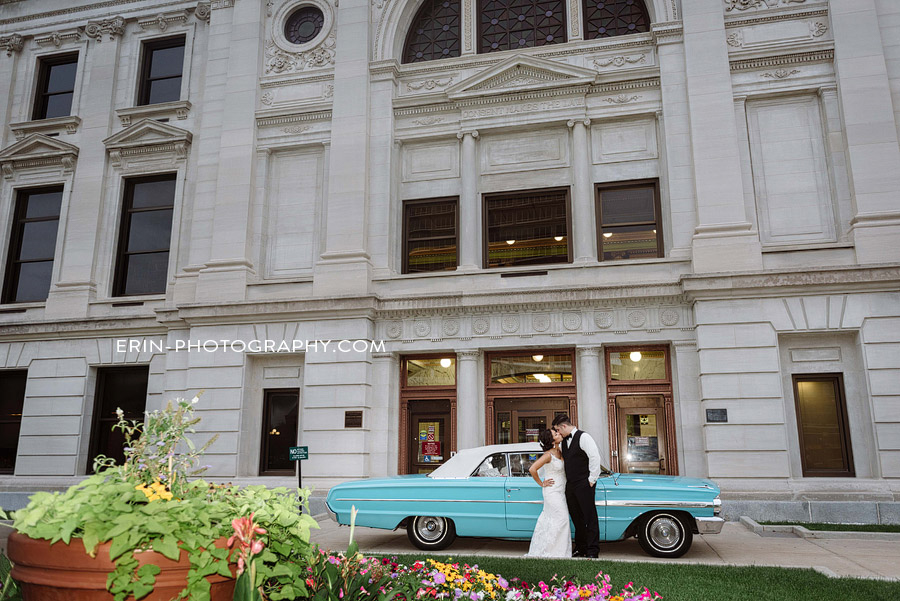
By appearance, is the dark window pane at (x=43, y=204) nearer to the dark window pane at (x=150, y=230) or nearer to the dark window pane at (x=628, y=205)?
the dark window pane at (x=150, y=230)

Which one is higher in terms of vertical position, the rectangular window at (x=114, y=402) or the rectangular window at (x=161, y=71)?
the rectangular window at (x=161, y=71)

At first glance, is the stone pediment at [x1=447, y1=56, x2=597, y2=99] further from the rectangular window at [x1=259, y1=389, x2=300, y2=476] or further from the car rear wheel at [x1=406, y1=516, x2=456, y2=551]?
the car rear wheel at [x1=406, y1=516, x2=456, y2=551]

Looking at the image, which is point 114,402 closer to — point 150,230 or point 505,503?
point 150,230

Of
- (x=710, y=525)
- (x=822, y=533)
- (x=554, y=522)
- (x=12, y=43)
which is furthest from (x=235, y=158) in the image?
(x=822, y=533)

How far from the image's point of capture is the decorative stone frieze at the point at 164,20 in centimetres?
2045

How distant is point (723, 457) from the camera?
13.9 m

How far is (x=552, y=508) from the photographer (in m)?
9.38

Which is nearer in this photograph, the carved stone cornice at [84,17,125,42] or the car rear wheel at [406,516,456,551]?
the car rear wheel at [406,516,456,551]

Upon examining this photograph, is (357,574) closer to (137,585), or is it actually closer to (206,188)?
(137,585)

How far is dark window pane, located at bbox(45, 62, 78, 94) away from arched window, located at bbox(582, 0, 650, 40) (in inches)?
636

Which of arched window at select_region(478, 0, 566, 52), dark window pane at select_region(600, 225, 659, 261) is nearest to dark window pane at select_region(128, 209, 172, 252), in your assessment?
arched window at select_region(478, 0, 566, 52)

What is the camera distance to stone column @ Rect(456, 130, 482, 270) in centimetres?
1684

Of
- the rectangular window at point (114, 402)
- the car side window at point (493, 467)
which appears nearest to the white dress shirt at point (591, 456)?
the car side window at point (493, 467)

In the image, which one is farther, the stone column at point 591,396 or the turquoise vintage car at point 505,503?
the stone column at point 591,396
